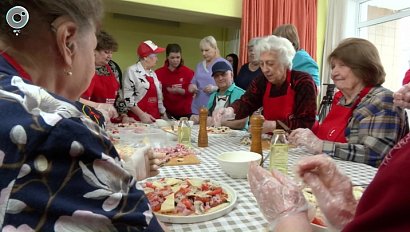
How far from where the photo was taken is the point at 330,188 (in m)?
0.85

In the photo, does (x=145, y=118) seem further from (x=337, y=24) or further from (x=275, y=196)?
(x=337, y=24)

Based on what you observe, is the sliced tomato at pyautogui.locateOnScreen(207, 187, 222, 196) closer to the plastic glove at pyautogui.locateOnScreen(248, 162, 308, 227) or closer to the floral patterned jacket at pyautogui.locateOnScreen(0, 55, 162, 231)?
the plastic glove at pyautogui.locateOnScreen(248, 162, 308, 227)

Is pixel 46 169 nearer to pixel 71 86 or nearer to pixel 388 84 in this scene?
pixel 71 86

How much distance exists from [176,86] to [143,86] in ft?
1.86

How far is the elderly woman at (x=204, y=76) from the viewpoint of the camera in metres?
3.66

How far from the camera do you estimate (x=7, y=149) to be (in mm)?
456

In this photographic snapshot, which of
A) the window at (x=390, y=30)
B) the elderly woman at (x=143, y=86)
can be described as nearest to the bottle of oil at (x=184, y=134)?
the elderly woman at (x=143, y=86)

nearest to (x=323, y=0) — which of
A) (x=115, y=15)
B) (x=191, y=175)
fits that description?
(x=115, y=15)

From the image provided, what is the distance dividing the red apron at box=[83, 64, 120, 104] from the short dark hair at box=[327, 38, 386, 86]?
2.24 meters

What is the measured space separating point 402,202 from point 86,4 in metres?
0.63

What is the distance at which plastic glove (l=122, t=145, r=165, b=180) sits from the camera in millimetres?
914

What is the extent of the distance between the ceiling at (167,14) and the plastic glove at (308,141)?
285 centimetres
